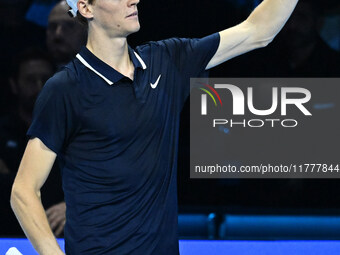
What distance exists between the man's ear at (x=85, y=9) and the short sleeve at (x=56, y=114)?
20 centimetres

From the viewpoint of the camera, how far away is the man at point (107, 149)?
4.10ft

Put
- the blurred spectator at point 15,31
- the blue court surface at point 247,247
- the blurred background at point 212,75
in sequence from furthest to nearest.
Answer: the blurred spectator at point 15,31 → the blurred background at point 212,75 → the blue court surface at point 247,247

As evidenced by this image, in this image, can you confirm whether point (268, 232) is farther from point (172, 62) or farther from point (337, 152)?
point (172, 62)

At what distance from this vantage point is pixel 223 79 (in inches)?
111

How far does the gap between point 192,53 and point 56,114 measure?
1.27 feet

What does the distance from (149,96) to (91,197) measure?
26 cm

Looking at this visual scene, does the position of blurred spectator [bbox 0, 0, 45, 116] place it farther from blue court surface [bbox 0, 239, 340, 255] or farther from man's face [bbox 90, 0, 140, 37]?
man's face [bbox 90, 0, 140, 37]

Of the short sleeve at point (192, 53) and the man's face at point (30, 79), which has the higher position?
the short sleeve at point (192, 53)

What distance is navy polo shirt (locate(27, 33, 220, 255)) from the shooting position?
50.3 inches

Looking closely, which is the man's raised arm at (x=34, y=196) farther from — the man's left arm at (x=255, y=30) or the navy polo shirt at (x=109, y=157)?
the man's left arm at (x=255, y=30)

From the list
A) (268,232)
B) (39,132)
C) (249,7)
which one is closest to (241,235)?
(268,232)

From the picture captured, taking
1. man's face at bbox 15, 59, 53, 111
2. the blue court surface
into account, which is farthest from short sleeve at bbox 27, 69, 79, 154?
man's face at bbox 15, 59, 53, 111

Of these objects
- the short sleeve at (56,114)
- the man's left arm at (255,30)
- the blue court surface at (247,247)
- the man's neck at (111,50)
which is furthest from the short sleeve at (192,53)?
the blue court surface at (247,247)

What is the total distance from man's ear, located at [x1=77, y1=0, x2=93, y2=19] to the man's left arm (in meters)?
0.32
